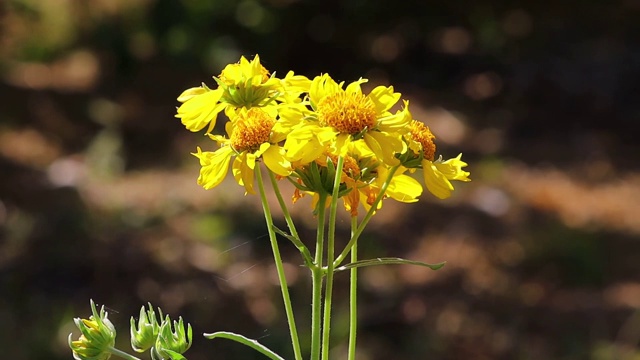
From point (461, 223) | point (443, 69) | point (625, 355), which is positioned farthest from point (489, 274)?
point (443, 69)

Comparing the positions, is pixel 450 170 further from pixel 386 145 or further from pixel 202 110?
Answer: pixel 202 110

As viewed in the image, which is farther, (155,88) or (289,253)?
(155,88)

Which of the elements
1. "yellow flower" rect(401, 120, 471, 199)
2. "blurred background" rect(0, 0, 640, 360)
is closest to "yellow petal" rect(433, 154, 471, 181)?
"yellow flower" rect(401, 120, 471, 199)

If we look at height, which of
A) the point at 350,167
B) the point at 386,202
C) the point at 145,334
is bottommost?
the point at 386,202

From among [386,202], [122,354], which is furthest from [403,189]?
[386,202]

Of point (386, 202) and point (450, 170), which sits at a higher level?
point (450, 170)

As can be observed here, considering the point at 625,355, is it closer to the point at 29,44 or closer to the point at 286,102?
the point at 286,102
